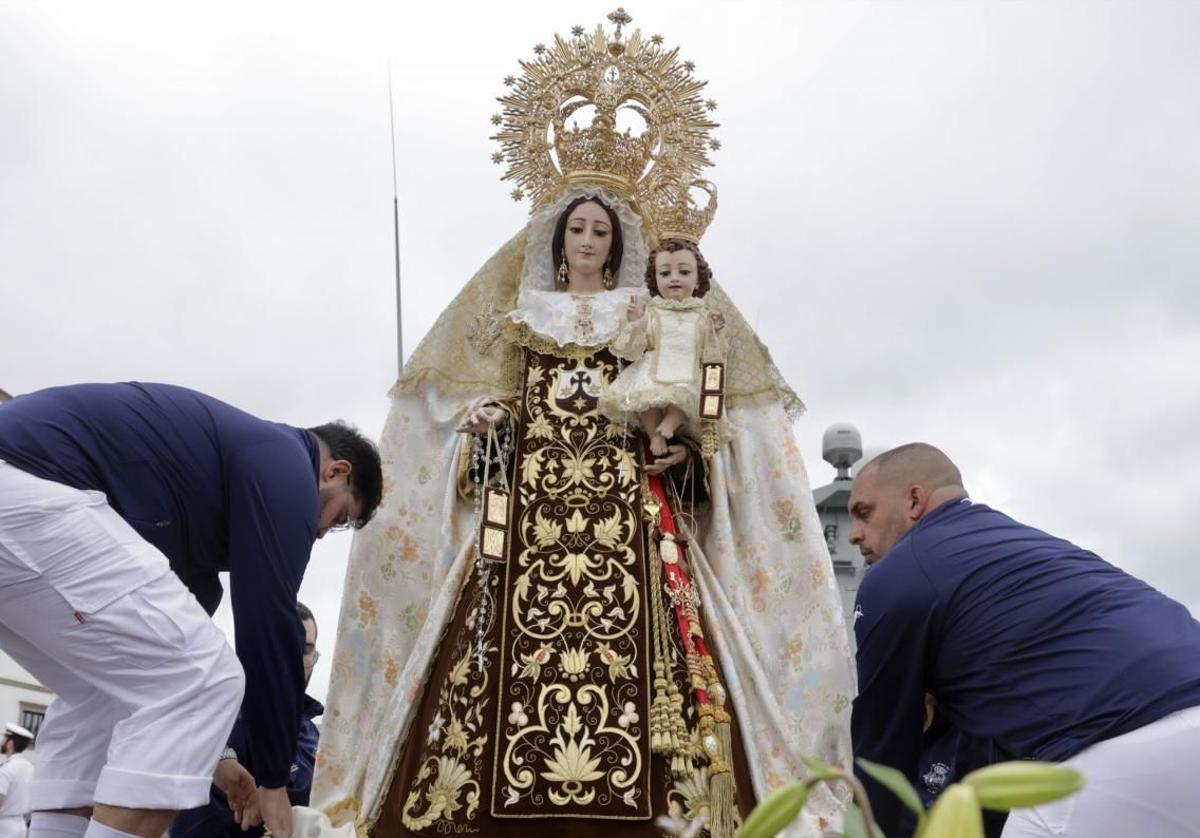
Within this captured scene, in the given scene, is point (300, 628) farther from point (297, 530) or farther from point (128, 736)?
point (128, 736)

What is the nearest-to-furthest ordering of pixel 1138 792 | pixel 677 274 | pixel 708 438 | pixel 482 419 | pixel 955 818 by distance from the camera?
pixel 955 818 → pixel 1138 792 → pixel 708 438 → pixel 482 419 → pixel 677 274

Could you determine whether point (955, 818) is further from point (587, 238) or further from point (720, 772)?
point (587, 238)

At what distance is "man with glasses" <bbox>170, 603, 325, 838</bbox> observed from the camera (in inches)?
131

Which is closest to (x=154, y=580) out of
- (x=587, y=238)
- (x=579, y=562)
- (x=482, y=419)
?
(x=579, y=562)

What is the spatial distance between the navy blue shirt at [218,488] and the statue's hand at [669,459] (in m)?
2.09

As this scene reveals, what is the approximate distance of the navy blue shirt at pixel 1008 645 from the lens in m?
2.38

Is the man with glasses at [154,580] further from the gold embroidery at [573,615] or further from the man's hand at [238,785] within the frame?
the gold embroidery at [573,615]

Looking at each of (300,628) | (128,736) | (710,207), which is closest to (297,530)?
(300,628)

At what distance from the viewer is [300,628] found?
2.97 metres

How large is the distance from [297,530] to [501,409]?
7.26ft

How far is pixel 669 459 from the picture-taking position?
4.93 meters

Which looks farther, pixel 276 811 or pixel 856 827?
pixel 276 811

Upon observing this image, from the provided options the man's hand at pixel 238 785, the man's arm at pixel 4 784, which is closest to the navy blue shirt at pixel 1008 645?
the man's hand at pixel 238 785

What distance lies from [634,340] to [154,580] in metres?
2.77
